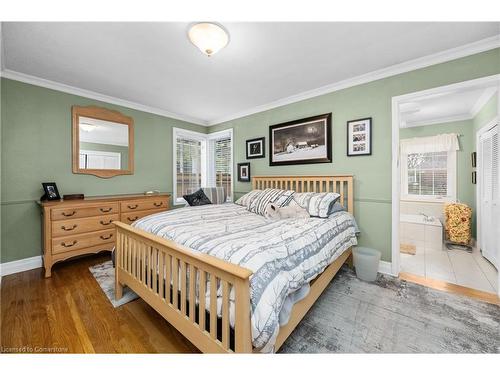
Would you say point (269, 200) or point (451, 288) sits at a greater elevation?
point (269, 200)

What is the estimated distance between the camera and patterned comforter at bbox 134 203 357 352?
999 millimetres

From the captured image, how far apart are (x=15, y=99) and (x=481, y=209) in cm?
664

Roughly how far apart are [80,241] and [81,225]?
0.21m

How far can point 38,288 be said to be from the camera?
85.3 inches

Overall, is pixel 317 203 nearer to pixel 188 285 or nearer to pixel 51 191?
pixel 188 285

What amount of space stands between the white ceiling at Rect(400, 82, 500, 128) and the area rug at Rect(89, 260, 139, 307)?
4.17 metres

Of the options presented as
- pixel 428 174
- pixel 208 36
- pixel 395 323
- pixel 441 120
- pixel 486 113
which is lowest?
pixel 395 323

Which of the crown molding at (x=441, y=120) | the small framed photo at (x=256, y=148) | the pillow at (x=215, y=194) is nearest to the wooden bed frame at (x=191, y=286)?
the pillow at (x=215, y=194)

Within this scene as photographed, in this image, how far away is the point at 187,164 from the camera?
4.44m

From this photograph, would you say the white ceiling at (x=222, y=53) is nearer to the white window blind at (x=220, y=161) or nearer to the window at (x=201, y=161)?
Answer: the window at (x=201, y=161)

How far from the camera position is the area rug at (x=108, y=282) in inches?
76.5

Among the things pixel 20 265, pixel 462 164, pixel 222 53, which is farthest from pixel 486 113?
pixel 20 265

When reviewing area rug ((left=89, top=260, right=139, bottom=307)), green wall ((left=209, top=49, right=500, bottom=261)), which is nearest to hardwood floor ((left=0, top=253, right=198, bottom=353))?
area rug ((left=89, top=260, right=139, bottom=307))
